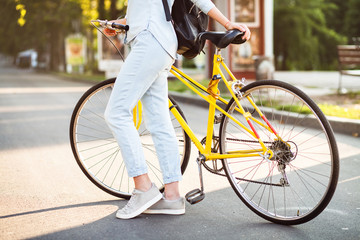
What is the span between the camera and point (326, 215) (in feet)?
11.7

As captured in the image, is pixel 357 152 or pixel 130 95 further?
pixel 357 152

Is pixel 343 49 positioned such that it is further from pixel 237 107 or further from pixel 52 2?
pixel 52 2

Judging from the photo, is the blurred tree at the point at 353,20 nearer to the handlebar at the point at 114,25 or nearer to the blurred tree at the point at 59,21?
the blurred tree at the point at 59,21

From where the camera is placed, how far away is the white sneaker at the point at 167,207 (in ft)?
11.4

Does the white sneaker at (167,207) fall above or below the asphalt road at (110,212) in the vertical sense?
above

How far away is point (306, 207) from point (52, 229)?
1.53m

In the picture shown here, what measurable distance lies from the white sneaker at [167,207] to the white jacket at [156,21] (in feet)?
2.97

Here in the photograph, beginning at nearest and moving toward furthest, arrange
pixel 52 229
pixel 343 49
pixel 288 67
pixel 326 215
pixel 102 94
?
pixel 52 229 → pixel 326 215 → pixel 102 94 → pixel 343 49 → pixel 288 67

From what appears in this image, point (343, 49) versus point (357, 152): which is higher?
point (343, 49)

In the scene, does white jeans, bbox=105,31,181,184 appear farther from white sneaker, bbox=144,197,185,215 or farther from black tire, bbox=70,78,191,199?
black tire, bbox=70,78,191,199

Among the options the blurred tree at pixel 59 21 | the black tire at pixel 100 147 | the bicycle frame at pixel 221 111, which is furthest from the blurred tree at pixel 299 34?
the bicycle frame at pixel 221 111

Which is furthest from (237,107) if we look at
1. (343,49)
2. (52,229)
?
(343,49)

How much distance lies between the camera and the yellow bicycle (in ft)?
10.4

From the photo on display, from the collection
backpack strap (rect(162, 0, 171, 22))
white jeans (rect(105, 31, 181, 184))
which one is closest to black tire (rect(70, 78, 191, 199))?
white jeans (rect(105, 31, 181, 184))
